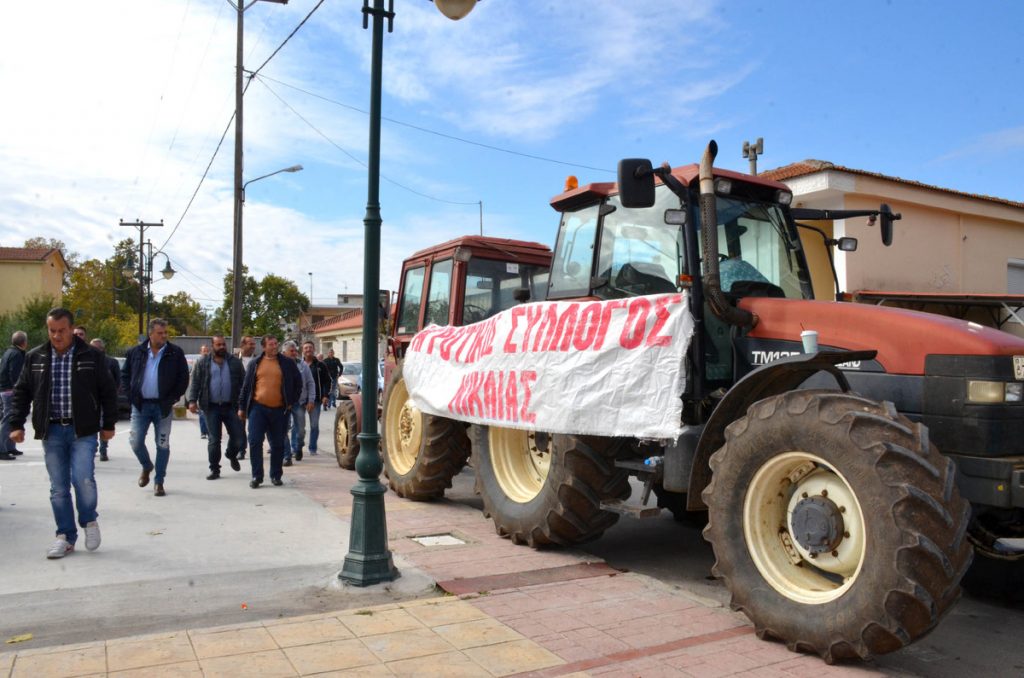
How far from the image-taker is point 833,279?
679cm

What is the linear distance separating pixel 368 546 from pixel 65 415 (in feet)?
9.22

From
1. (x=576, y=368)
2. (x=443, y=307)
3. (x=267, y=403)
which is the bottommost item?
(x=267, y=403)

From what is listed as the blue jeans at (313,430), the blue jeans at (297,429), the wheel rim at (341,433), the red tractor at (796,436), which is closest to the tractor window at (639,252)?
the red tractor at (796,436)

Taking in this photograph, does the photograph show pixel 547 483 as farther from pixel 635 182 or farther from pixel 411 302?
pixel 411 302

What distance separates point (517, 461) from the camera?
7.41 m

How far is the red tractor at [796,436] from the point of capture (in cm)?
397

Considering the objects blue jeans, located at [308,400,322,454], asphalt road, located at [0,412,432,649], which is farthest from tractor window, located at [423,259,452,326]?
blue jeans, located at [308,400,322,454]

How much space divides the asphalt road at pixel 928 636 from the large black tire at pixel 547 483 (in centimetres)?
58

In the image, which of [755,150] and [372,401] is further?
[755,150]

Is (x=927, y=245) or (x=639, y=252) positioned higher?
(x=927, y=245)

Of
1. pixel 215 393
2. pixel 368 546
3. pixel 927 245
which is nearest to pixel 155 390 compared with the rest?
pixel 215 393

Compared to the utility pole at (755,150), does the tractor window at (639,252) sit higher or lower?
lower

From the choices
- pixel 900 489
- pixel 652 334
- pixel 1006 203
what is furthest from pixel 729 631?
pixel 1006 203

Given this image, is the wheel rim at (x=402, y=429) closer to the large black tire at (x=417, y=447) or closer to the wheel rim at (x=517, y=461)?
the large black tire at (x=417, y=447)
